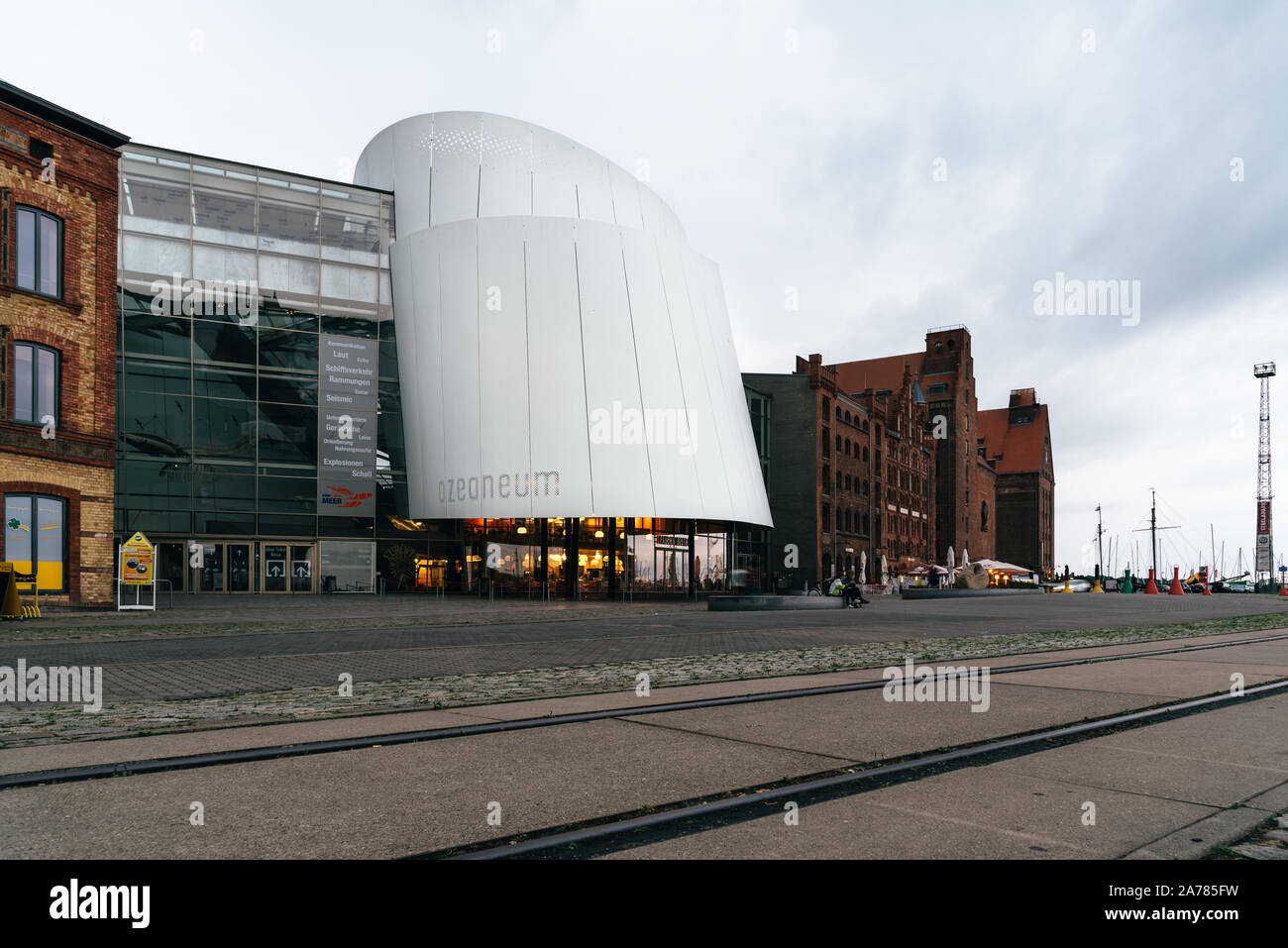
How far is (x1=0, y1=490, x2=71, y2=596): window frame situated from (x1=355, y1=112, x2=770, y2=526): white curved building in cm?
1783

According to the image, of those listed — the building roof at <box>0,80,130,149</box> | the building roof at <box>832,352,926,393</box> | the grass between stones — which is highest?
the building roof at <box>832,352,926,393</box>

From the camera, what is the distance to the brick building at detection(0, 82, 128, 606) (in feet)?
67.6

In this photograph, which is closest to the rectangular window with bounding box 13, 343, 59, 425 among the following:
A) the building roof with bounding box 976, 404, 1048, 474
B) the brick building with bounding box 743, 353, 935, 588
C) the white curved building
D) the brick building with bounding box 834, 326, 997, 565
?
the white curved building

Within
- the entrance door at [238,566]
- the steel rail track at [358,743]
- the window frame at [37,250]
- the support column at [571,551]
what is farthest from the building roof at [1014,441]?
the steel rail track at [358,743]

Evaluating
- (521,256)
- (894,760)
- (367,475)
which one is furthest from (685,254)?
(894,760)

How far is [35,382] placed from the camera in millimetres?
21125

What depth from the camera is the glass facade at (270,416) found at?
36.1 metres

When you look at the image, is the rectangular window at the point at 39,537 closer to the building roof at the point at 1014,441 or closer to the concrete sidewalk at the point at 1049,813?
the concrete sidewalk at the point at 1049,813

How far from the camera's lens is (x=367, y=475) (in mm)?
39562

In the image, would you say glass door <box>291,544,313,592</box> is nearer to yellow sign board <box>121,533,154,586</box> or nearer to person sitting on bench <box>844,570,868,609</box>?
yellow sign board <box>121,533,154,586</box>

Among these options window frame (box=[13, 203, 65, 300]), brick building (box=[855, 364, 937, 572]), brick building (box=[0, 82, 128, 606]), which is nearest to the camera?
brick building (box=[0, 82, 128, 606])

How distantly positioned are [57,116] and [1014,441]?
13052 cm
